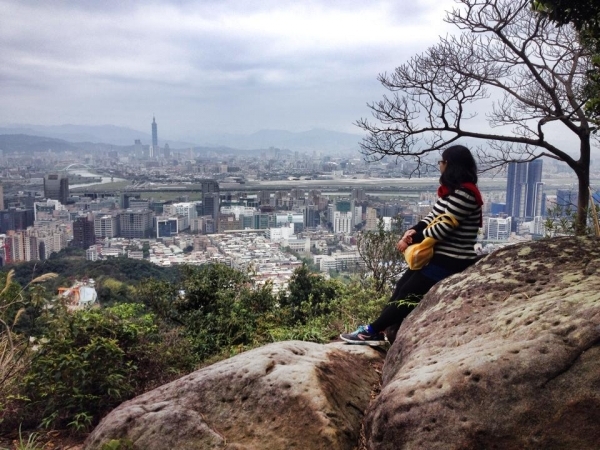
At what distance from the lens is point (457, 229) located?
387cm

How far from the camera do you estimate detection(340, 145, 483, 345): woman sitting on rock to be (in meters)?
3.81

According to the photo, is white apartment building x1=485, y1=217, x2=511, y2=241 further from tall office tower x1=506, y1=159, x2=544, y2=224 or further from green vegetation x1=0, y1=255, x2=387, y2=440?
green vegetation x1=0, y1=255, x2=387, y2=440

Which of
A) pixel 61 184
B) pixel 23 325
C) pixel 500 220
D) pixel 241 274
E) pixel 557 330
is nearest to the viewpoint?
pixel 557 330

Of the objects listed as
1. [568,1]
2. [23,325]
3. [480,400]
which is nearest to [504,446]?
[480,400]

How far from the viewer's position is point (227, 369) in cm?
342

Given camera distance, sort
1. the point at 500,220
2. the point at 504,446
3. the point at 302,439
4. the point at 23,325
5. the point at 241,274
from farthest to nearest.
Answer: the point at 500,220
the point at 23,325
the point at 241,274
the point at 302,439
the point at 504,446

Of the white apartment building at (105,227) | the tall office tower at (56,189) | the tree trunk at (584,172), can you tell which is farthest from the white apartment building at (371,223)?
the tall office tower at (56,189)

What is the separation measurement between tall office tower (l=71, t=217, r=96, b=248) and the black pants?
2931 cm

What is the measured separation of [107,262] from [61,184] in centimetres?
3152

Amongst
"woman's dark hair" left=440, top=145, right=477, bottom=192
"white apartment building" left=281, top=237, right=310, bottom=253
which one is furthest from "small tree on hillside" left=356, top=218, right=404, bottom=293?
"white apartment building" left=281, top=237, right=310, bottom=253

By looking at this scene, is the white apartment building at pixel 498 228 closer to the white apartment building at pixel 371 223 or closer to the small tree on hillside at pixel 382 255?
the white apartment building at pixel 371 223

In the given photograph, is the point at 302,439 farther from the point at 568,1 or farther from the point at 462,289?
the point at 568,1

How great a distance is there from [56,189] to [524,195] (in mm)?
40389

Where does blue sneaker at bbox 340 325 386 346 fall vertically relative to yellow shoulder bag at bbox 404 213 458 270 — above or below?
below
